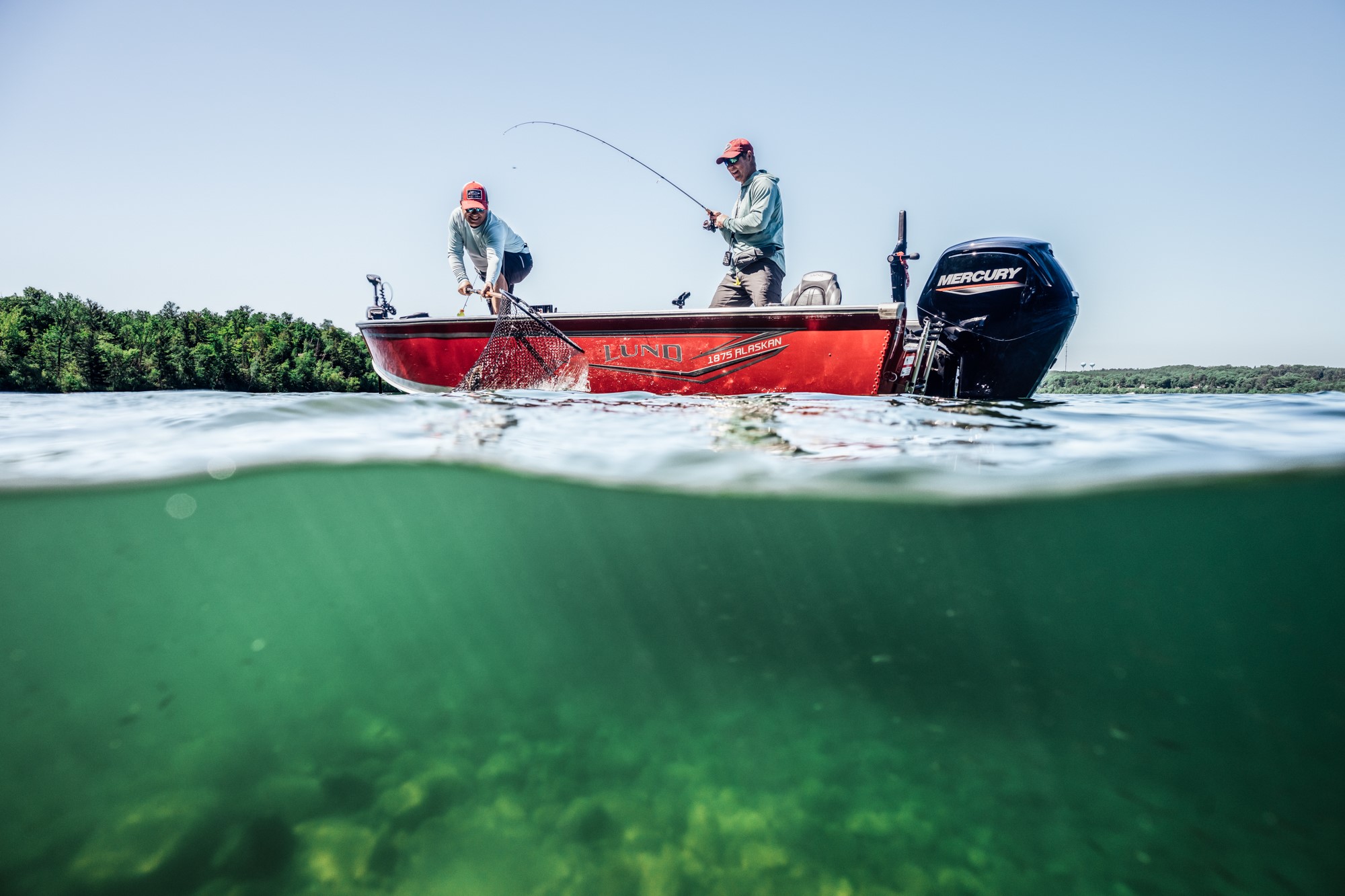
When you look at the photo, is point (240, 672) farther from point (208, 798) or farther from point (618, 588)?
point (618, 588)

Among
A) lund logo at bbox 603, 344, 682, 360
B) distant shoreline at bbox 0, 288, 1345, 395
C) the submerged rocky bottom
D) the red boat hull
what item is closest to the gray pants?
the red boat hull

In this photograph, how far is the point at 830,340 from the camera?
760 cm

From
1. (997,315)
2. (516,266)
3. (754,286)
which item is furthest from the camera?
(516,266)

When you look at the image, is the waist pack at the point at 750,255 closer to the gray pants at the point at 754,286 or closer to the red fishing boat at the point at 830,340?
the gray pants at the point at 754,286

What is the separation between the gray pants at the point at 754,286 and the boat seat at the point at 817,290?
27cm

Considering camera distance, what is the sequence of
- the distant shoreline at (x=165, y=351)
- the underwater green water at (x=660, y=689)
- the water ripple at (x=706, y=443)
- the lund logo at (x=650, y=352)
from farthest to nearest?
the distant shoreline at (x=165, y=351) → the lund logo at (x=650, y=352) → the water ripple at (x=706, y=443) → the underwater green water at (x=660, y=689)

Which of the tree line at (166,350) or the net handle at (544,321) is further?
the tree line at (166,350)

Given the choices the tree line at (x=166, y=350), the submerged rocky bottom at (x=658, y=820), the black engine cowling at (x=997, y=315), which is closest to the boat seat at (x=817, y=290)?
the black engine cowling at (x=997, y=315)

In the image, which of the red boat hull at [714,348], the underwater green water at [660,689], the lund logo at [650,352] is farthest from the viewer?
the lund logo at [650,352]

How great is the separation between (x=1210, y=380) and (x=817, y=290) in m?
7.79

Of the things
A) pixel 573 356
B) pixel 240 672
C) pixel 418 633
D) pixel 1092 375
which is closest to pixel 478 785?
pixel 240 672

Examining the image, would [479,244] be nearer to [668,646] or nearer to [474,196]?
[474,196]

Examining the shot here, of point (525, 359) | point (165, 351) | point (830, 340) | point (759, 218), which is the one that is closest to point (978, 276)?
point (830, 340)

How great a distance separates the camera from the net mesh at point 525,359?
8.28 m
